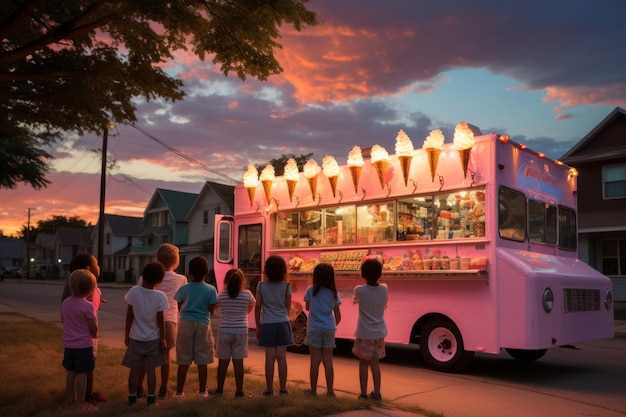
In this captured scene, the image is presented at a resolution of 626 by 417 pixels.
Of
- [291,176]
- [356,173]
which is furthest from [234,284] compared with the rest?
[291,176]

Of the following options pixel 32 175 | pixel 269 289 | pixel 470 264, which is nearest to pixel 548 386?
pixel 470 264

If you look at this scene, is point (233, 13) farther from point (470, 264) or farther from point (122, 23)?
point (470, 264)

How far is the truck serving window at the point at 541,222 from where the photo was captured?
924cm

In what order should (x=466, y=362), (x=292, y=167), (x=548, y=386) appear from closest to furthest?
(x=548, y=386) < (x=466, y=362) < (x=292, y=167)

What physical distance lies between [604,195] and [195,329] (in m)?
23.3

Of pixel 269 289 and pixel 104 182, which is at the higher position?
pixel 104 182

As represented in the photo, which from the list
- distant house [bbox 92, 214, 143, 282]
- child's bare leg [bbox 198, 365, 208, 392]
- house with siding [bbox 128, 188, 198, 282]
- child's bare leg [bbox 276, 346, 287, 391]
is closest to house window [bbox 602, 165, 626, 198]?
child's bare leg [bbox 276, 346, 287, 391]

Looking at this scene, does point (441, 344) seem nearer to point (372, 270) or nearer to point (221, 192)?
point (372, 270)

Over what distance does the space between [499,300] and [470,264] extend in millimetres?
642

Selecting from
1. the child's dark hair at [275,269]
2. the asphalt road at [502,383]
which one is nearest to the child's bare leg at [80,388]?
the child's dark hair at [275,269]

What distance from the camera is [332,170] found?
34.8 feet

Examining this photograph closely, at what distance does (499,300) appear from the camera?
8.19 meters

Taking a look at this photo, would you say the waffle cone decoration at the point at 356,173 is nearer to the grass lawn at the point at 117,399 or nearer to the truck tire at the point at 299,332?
the truck tire at the point at 299,332

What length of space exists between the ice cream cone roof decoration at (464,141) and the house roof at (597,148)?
18.8 meters
